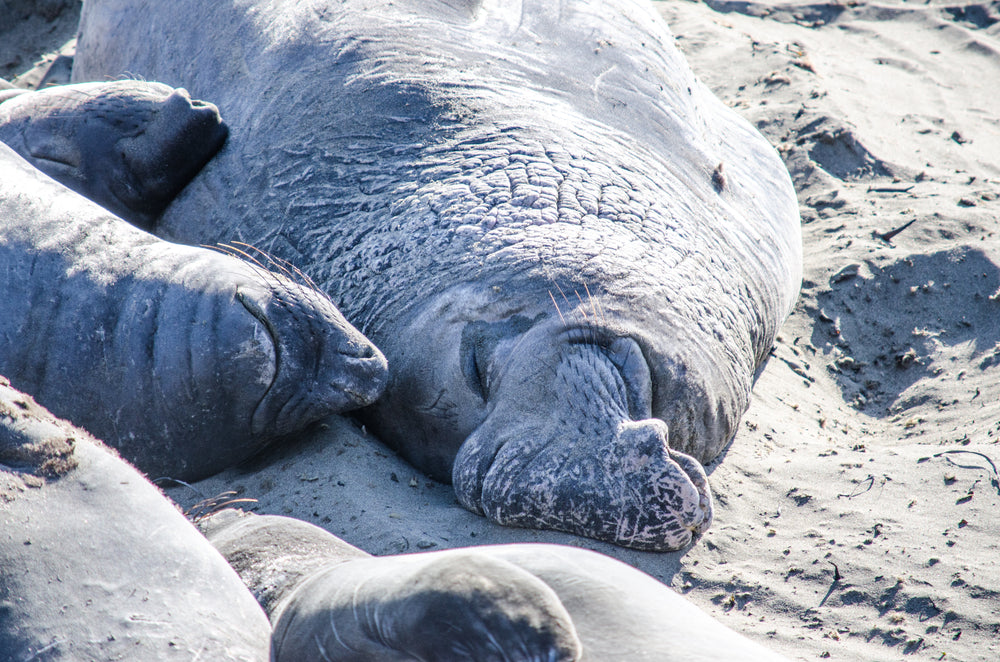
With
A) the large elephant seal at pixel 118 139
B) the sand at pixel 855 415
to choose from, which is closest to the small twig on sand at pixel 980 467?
the sand at pixel 855 415

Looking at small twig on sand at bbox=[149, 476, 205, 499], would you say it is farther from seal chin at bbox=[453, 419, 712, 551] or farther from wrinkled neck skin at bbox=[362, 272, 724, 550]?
seal chin at bbox=[453, 419, 712, 551]

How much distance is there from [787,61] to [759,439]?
4.19 m

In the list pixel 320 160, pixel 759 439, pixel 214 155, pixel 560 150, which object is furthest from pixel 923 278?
pixel 214 155

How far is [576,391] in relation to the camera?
3016 mm

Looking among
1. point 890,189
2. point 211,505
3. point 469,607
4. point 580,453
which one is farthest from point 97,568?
point 890,189

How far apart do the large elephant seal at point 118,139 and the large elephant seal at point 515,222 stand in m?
0.11

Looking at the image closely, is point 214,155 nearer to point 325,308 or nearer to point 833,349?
point 325,308

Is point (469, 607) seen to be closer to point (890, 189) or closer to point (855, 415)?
point (855, 415)

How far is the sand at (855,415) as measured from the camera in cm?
281

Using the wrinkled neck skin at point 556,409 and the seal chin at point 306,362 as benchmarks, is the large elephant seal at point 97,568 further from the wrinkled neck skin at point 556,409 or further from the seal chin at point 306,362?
the wrinkled neck skin at point 556,409

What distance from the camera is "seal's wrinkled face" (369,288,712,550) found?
2863 millimetres

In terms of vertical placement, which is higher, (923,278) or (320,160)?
(320,160)

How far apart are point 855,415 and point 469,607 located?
2936 millimetres

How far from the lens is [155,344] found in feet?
9.79
